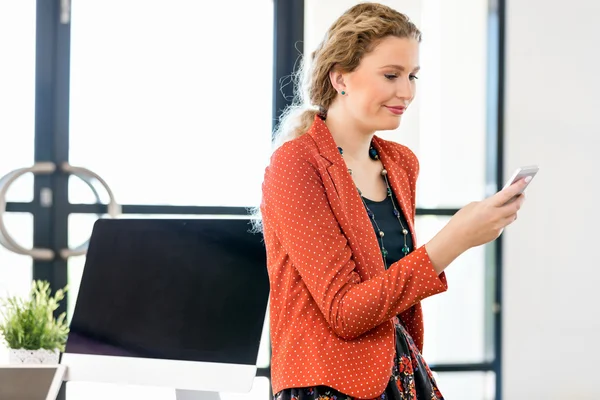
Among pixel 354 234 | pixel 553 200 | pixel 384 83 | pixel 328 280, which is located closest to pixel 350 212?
pixel 354 234

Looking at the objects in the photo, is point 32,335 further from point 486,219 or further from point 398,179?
point 486,219

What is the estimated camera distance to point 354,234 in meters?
1.44

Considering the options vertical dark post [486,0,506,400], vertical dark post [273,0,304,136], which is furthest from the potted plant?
vertical dark post [486,0,506,400]

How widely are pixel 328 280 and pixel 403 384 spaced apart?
26 cm

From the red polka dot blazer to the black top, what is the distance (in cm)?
7

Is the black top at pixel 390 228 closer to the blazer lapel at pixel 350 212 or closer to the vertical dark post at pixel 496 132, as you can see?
the blazer lapel at pixel 350 212

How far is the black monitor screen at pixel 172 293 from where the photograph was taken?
1673 mm

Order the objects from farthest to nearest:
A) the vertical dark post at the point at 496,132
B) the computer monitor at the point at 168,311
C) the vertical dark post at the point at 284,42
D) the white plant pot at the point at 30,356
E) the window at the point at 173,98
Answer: the vertical dark post at the point at 496,132
the vertical dark post at the point at 284,42
the window at the point at 173,98
the white plant pot at the point at 30,356
the computer monitor at the point at 168,311

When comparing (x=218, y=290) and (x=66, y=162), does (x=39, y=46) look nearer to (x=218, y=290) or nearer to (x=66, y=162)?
(x=66, y=162)

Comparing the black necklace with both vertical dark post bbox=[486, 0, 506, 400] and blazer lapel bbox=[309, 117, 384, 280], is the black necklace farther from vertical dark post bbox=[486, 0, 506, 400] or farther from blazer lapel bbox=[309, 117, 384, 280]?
vertical dark post bbox=[486, 0, 506, 400]

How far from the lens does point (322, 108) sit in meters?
1.65

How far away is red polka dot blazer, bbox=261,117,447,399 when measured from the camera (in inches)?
53.2

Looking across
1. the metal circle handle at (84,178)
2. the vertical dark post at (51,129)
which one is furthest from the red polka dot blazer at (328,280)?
the vertical dark post at (51,129)

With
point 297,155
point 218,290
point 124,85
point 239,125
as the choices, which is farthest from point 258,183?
point 297,155
